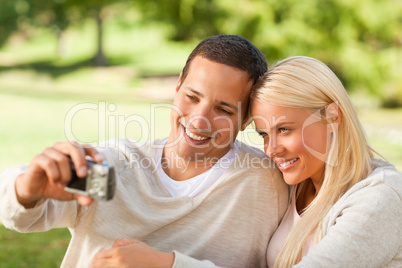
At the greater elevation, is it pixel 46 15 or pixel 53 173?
pixel 46 15

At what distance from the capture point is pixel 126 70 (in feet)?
102

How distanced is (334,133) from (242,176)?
54 centimetres

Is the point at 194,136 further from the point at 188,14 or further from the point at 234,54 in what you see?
the point at 188,14

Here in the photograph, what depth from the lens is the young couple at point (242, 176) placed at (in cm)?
260

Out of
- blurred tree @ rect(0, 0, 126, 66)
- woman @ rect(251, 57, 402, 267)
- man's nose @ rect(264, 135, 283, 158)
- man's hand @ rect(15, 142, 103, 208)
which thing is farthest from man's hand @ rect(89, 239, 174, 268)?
blurred tree @ rect(0, 0, 126, 66)

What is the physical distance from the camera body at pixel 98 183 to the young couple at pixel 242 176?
57 centimetres

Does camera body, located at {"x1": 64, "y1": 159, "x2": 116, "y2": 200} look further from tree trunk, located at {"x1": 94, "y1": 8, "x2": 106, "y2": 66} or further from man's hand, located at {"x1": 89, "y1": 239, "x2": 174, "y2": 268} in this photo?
tree trunk, located at {"x1": 94, "y1": 8, "x2": 106, "y2": 66}

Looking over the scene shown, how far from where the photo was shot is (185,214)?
8.95ft

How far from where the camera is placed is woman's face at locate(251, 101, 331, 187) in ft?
8.89

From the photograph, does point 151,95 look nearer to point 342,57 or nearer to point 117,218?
point 342,57

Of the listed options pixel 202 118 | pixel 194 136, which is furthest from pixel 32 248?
pixel 202 118

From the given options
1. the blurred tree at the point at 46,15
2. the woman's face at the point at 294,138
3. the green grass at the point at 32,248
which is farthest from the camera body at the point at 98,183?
the blurred tree at the point at 46,15

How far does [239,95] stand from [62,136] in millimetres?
9859

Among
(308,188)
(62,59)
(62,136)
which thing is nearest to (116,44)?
(62,59)
